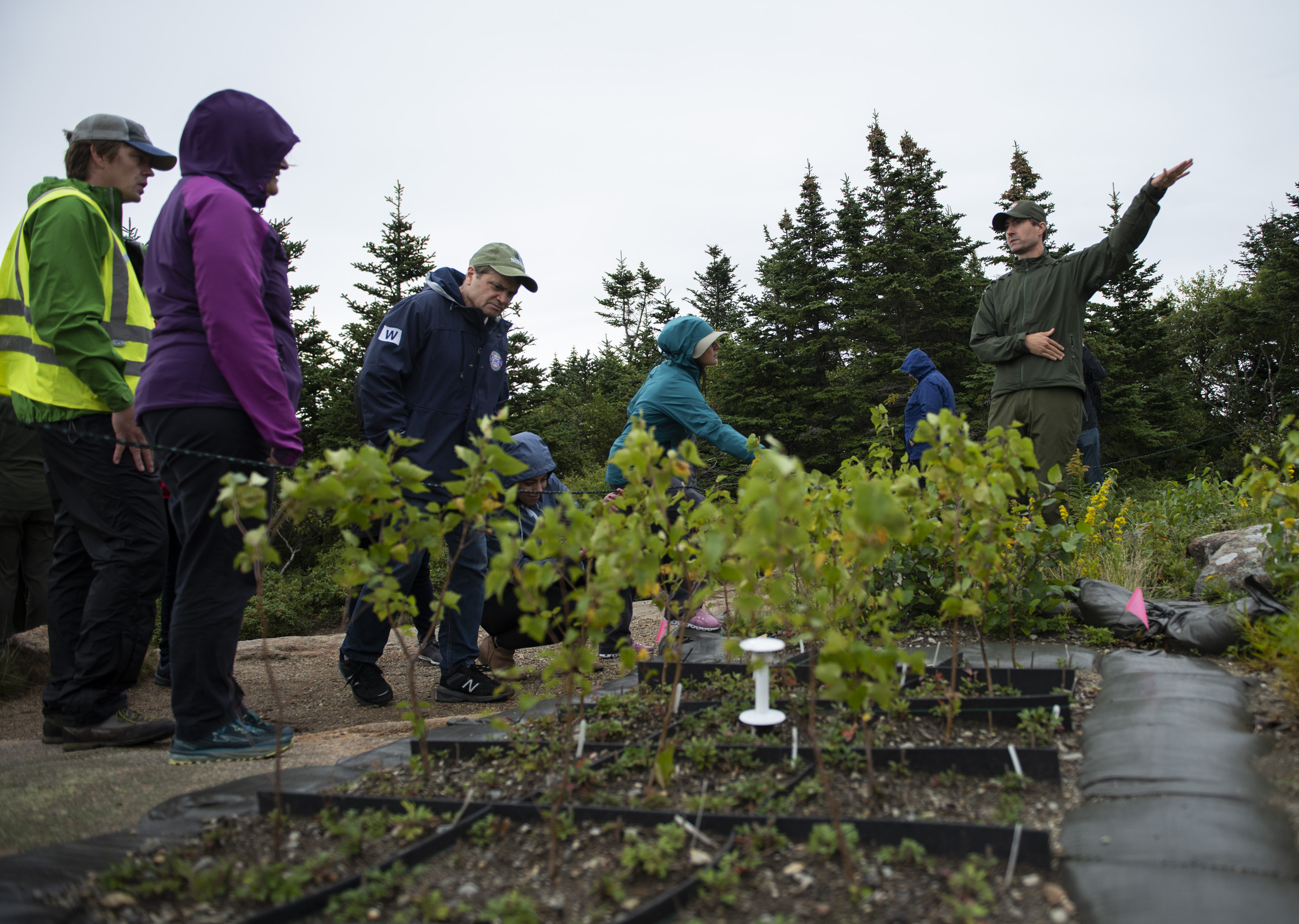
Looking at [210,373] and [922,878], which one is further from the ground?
[210,373]

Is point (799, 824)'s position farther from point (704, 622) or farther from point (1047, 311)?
point (1047, 311)

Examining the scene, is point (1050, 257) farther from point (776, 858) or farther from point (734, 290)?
point (734, 290)

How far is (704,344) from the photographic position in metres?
4.36

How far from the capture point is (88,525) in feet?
8.95

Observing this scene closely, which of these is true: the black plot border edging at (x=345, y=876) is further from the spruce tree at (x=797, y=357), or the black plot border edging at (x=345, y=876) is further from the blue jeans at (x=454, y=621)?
the spruce tree at (x=797, y=357)

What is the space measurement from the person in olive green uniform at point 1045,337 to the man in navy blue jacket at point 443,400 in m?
2.81

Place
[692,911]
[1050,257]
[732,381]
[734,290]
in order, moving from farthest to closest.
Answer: [734,290], [732,381], [1050,257], [692,911]

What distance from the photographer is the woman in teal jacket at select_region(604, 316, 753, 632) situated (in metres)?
4.21

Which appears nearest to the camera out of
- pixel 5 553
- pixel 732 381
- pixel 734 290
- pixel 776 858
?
pixel 776 858

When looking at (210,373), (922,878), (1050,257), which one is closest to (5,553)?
(210,373)

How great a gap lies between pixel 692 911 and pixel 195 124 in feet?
9.01

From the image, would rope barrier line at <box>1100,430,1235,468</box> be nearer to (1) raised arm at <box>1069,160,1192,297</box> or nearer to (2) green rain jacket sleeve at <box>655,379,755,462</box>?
(1) raised arm at <box>1069,160,1192,297</box>

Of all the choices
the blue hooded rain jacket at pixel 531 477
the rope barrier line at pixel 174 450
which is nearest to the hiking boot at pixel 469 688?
the blue hooded rain jacket at pixel 531 477

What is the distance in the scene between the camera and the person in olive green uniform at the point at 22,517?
3.72 metres
